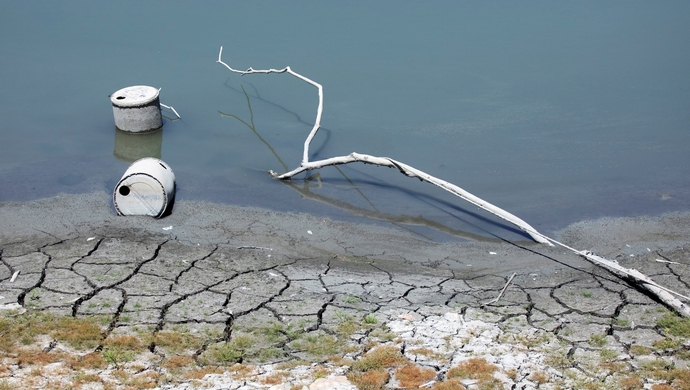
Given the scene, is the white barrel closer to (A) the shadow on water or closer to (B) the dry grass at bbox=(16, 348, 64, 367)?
(A) the shadow on water

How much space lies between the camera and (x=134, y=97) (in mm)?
11055

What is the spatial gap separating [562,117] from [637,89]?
2560 millimetres

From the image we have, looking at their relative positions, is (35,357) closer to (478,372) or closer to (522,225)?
(478,372)

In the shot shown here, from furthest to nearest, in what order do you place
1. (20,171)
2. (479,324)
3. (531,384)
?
1. (20,171)
2. (479,324)
3. (531,384)

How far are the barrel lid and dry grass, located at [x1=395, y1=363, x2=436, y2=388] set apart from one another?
24.8 feet

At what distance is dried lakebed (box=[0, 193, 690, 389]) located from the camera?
511cm

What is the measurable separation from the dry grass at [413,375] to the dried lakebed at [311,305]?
2 centimetres

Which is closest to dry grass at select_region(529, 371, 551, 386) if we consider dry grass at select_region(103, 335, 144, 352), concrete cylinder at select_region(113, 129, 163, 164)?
dry grass at select_region(103, 335, 144, 352)

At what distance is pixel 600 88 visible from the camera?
13562mm

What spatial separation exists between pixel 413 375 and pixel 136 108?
7.74 metres

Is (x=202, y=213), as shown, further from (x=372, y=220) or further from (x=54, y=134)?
(x=54, y=134)

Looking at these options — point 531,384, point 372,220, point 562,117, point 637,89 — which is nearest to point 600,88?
point 637,89

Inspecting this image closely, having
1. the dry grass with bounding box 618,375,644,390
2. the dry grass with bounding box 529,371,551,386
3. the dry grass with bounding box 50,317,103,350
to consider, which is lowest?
the dry grass with bounding box 50,317,103,350

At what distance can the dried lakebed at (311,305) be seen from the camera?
5113mm
